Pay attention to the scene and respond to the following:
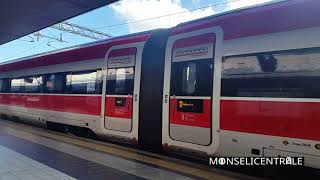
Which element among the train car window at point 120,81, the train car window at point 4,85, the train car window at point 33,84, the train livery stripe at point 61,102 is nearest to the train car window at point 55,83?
the train livery stripe at point 61,102

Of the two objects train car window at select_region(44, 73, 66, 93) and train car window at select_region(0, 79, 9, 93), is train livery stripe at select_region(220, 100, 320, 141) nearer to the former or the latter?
train car window at select_region(44, 73, 66, 93)

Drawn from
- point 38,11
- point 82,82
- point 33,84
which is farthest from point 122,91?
point 33,84

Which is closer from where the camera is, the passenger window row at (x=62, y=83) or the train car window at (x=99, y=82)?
the train car window at (x=99, y=82)

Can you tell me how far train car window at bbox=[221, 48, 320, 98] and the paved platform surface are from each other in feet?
5.10

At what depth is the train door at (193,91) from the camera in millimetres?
7219

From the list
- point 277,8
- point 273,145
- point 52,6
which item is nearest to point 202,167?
point 273,145

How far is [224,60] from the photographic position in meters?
7.10

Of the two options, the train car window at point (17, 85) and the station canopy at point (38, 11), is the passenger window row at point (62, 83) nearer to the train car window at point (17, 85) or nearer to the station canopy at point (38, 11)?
the train car window at point (17, 85)

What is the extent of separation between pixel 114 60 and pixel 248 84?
4400 mm

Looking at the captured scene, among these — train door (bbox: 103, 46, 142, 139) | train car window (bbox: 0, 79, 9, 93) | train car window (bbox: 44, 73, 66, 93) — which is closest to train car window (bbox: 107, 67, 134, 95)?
train door (bbox: 103, 46, 142, 139)

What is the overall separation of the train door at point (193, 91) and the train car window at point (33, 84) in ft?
24.4

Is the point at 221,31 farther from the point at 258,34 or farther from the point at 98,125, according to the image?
the point at 98,125

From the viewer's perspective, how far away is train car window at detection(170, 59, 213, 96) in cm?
738

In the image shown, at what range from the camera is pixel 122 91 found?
31.5ft
